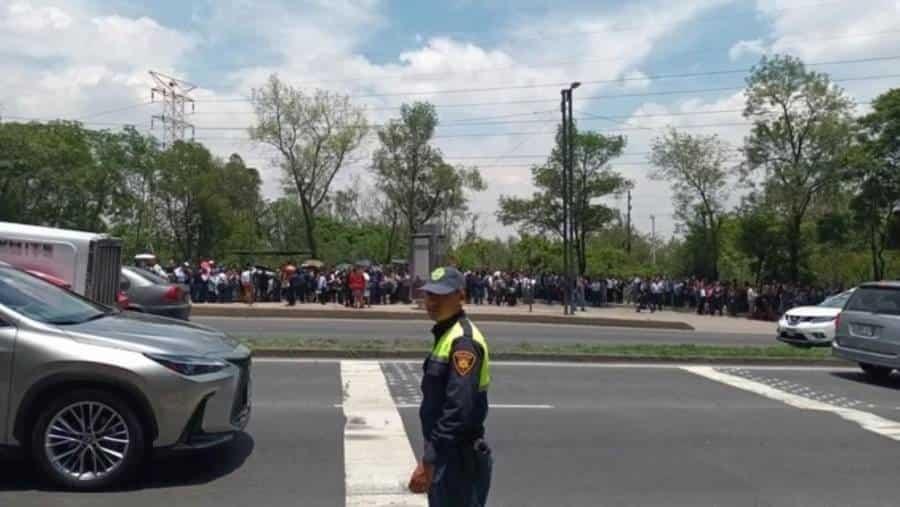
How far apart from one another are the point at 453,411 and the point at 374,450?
155 inches

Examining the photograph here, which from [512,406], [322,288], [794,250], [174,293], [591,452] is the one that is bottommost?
[591,452]

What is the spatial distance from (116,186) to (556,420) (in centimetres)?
5717

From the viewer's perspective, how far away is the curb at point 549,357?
14.2 metres

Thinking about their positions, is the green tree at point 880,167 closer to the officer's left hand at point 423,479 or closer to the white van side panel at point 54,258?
the white van side panel at point 54,258

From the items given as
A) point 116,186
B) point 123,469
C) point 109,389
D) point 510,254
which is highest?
point 116,186

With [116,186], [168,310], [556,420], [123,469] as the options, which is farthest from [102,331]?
[116,186]

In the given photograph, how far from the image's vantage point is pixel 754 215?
145 ft

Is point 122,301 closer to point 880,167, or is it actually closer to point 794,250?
point 880,167

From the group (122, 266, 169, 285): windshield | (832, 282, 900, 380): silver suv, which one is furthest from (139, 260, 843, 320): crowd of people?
(832, 282, 900, 380): silver suv

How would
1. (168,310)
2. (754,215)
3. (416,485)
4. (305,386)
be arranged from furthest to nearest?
(754,215) < (168,310) < (305,386) < (416,485)

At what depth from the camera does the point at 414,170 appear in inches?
2167

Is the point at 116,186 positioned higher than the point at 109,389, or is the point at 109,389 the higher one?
the point at 116,186

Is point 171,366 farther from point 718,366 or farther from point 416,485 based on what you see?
point 718,366

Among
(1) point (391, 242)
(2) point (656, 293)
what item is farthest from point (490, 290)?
(1) point (391, 242)
